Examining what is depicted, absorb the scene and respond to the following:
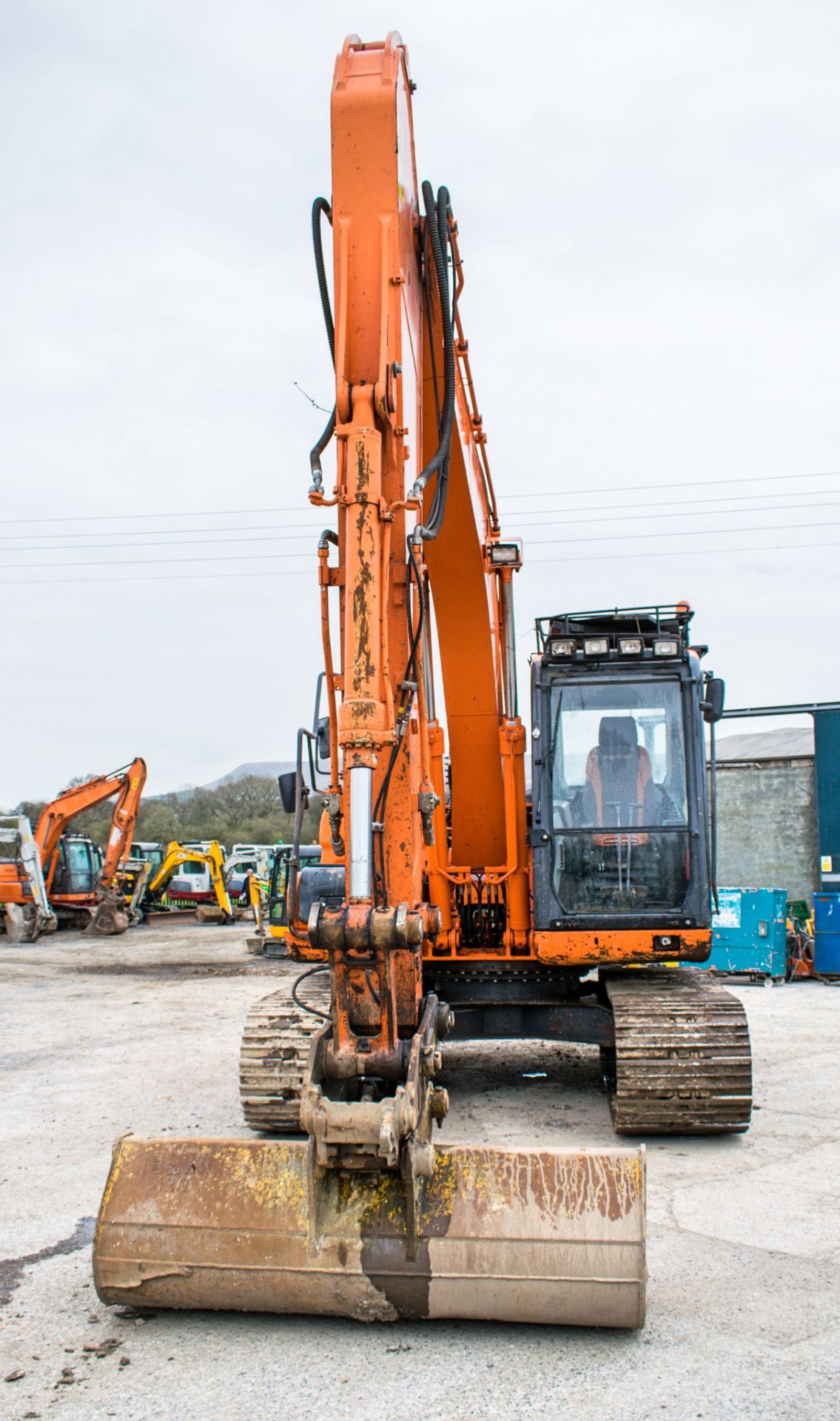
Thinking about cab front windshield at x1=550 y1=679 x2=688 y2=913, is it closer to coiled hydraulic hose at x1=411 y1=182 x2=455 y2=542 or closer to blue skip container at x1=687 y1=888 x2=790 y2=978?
coiled hydraulic hose at x1=411 y1=182 x2=455 y2=542

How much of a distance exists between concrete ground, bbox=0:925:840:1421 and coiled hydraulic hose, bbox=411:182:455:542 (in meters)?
3.11

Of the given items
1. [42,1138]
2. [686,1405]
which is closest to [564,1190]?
[686,1405]

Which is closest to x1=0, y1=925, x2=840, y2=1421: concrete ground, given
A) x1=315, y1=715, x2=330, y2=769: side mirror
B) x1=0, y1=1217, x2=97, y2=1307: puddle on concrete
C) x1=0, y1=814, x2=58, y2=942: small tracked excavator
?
x1=0, y1=1217, x2=97, y2=1307: puddle on concrete

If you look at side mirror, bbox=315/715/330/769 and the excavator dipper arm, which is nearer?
the excavator dipper arm

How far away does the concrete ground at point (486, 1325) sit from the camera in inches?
141

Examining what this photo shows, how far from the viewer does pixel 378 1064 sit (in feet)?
13.9

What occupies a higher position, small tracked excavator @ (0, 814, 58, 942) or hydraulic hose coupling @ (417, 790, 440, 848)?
hydraulic hose coupling @ (417, 790, 440, 848)

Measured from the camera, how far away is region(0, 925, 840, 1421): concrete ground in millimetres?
3586

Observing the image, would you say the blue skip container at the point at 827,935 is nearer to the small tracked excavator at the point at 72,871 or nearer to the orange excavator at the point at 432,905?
the orange excavator at the point at 432,905

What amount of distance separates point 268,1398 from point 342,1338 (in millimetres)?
491

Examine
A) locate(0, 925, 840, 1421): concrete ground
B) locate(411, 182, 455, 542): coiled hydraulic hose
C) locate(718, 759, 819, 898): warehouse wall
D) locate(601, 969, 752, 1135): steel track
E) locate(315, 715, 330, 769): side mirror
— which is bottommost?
locate(0, 925, 840, 1421): concrete ground

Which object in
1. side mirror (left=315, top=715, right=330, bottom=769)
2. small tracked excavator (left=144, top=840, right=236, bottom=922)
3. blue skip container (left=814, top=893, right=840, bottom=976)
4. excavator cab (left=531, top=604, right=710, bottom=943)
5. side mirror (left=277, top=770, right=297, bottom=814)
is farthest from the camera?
small tracked excavator (left=144, top=840, right=236, bottom=922)

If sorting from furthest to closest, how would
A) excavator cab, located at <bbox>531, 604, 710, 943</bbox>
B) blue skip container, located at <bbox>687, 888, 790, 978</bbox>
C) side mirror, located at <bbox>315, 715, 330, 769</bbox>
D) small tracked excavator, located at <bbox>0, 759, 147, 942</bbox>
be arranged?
small tracked excavator, located at <bbox>0, 759, 147, 942</bbox> → blue skip container, located at <bbox>687, 888, 790, 978</bbox> → excavator cab, located at <bbox>531, 604, 710, 943</bbox> → side mirror, located at <bbox>315, 715, 330, 769</bbox>

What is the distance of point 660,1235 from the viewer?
16.4 ft
